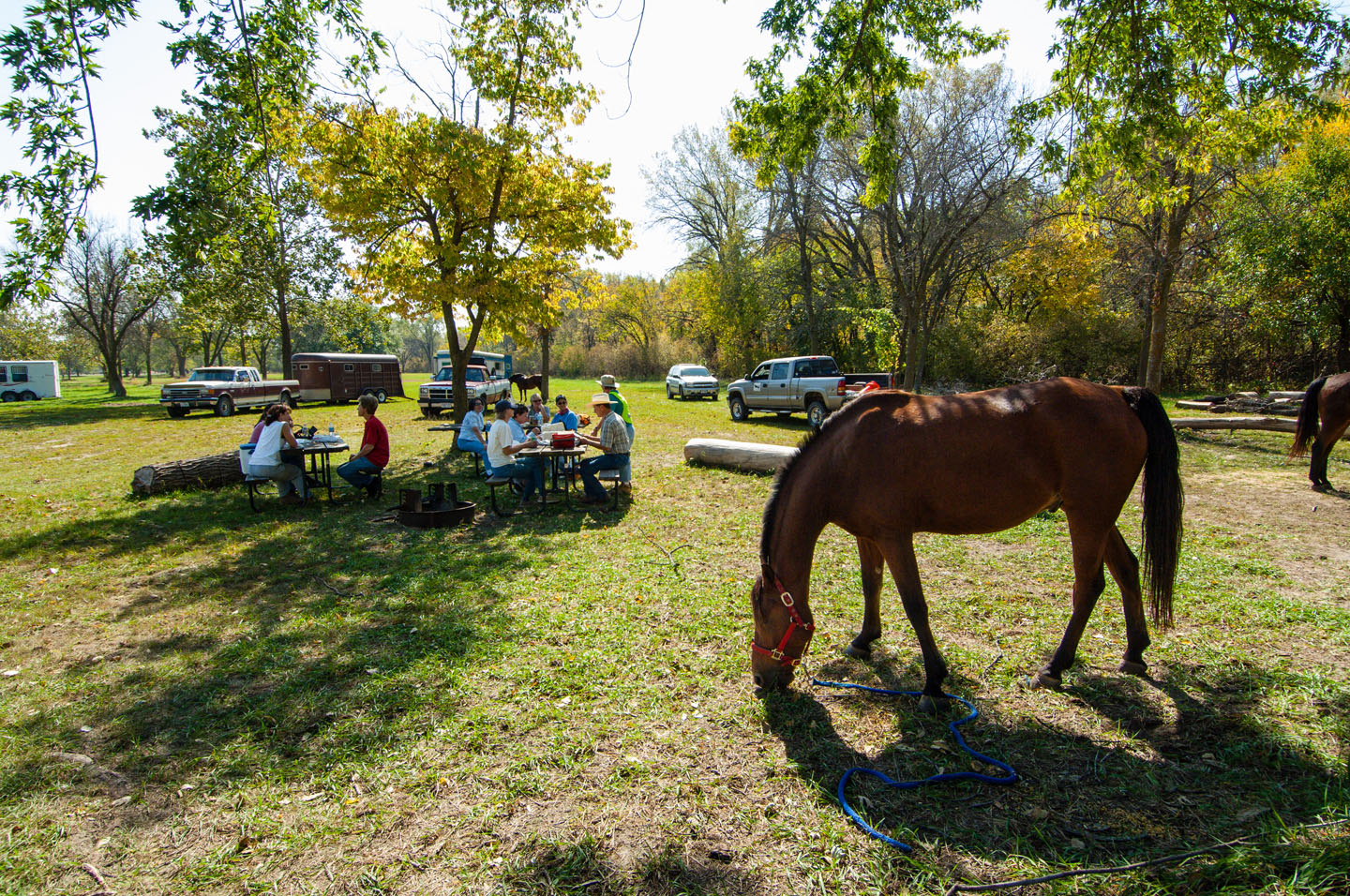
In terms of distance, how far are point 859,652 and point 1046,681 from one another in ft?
3.54

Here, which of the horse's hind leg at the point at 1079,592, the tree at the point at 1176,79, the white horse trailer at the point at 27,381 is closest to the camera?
the horse's hind leg at the point at 1079,592

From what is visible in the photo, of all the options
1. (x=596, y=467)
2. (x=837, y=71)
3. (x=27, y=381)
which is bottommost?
(x=596, y=467)

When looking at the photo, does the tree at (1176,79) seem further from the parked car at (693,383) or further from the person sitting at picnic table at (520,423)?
the parked car at (693,383)

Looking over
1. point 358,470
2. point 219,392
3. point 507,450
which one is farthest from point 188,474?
point 219,392

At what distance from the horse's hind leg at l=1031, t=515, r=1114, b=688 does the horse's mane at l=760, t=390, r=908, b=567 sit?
130 centimetres

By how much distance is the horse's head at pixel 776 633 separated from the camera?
3525 millimetres

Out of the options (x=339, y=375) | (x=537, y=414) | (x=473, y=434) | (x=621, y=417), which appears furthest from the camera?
(x=339, y=375)

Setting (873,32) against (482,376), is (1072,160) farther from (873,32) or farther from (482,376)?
(482,376)

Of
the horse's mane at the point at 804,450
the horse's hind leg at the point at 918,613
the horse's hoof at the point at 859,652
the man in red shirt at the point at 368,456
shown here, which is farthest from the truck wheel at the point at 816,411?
the horse's hind leg at the point at 918,613

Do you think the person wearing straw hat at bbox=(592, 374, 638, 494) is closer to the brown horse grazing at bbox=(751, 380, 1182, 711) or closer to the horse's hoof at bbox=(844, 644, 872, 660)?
the horse's hoof at bbox=(844, 644, 872, 660)

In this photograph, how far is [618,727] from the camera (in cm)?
343

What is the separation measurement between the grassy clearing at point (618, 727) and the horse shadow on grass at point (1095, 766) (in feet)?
0.06

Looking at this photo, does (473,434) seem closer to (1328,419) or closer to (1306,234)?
(1328,419)

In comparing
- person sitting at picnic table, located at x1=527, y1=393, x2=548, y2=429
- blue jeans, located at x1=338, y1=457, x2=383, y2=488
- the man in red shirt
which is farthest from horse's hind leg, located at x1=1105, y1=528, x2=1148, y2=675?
blue jeans, located at x1=338, y1=457, x2=383, y2=488
